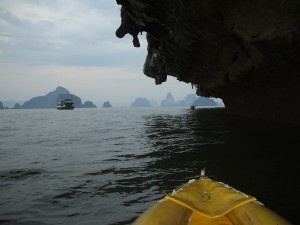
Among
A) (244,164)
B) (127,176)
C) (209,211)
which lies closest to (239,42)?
(244,164)

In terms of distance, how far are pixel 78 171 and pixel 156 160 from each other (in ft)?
10.0

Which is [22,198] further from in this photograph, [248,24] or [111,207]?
[248,24]

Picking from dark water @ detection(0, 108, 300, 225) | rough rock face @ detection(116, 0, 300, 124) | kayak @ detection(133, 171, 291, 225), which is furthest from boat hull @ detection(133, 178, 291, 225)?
rough rock face @ detection(116, 0, 300, 124)

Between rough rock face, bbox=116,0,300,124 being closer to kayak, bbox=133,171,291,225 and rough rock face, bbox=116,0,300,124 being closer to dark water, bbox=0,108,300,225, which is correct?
dark water, bbox=0,108,300,225

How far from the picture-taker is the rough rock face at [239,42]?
12594 mm

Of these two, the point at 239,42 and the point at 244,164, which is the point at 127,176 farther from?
the point at 239,42

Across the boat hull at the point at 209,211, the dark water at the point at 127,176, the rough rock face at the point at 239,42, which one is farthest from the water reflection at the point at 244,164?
the rough rock face at the point at 239,42

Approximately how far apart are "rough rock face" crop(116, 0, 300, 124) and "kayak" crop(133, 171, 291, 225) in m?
8.61

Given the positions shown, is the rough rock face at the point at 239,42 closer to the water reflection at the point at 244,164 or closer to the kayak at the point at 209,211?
the water reflection at the point at 244,164

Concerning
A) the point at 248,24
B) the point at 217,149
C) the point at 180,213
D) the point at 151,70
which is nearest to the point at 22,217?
the point at 180,213

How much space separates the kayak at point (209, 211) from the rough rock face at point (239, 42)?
8.61 metres

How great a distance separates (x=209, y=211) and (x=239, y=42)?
13100 mm

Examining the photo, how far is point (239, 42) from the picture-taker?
53.3 feet

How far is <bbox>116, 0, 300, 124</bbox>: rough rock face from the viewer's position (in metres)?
12.6
